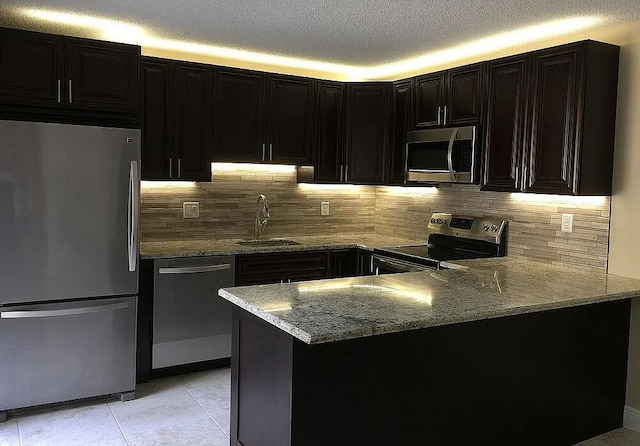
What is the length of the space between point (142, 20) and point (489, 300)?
8.66 feet

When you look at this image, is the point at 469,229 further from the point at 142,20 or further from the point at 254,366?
the point at 142,20

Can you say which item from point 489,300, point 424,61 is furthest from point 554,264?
point 424,61

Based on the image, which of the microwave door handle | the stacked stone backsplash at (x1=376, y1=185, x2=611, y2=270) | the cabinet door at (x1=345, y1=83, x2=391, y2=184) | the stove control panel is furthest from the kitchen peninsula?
the cabinet door at (x1=345, y1=83, x2=391, y2=184)

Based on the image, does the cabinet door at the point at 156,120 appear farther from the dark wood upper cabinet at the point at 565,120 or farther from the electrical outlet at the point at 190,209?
the dark wood upper cabinet at the point at 565,120

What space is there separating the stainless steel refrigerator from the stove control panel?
231cm

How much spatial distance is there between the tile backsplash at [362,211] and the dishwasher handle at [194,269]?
60 centimetres

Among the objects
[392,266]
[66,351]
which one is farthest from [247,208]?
[66,351]

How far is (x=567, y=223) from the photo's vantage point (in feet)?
12.1

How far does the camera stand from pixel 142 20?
359cm

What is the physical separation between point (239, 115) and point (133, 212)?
50.1 inches

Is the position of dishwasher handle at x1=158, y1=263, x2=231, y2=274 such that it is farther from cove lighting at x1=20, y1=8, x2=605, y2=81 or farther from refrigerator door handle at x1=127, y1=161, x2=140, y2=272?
cove lighting at x1=20, y1=8, x2=605, y2=81

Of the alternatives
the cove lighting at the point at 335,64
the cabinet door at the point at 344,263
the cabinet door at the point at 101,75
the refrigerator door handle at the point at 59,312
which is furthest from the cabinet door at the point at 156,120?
the cabinet door at the point at 344,263

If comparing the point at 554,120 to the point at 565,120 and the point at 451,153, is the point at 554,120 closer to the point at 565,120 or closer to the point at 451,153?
the point at 565,120

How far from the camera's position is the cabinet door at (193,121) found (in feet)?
13.7
